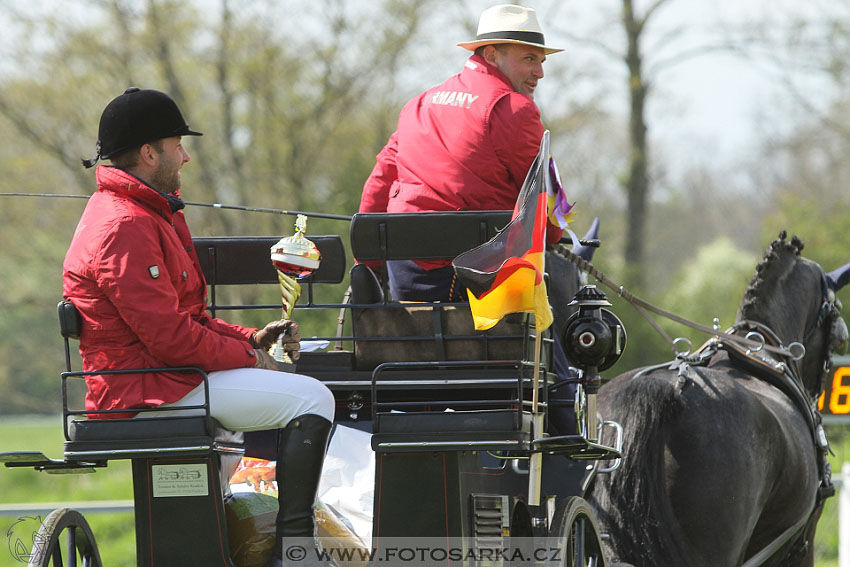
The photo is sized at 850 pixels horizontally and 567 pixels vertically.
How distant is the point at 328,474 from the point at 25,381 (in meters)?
14.4

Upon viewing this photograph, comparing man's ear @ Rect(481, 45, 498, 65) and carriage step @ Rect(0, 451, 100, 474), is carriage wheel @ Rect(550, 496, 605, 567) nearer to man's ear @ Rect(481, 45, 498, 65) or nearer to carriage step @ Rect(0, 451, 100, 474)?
carriage step @ Rect(0, 451, 100, 474)

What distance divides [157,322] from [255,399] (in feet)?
1.32

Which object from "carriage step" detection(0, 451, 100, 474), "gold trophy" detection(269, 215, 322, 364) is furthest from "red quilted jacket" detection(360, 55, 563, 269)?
"carriage step" detection(0, 451, 100, 474)

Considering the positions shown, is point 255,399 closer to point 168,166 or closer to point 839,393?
point 168,166

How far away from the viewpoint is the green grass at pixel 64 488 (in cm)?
1110

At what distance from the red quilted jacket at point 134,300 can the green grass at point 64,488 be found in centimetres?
709

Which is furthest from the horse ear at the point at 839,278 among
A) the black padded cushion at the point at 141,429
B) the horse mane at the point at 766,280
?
the black padded cushion at the point at 141,429

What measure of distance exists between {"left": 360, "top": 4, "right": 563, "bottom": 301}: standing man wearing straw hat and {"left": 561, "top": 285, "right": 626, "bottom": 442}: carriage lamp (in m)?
0.44

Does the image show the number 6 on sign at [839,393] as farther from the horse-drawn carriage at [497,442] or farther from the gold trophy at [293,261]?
the gold trophy at [293,261]

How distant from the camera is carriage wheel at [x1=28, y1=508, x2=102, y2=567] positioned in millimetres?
3240

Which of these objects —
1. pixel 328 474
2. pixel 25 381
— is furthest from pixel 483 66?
pixel 25 381

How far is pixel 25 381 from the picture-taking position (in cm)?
1722

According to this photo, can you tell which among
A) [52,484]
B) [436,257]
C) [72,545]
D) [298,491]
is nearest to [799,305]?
[436,257]

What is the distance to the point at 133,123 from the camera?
346 cm
